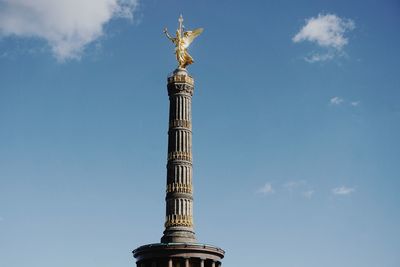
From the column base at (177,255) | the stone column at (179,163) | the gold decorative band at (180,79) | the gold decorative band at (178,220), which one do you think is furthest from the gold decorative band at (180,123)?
the column base at (177,255)

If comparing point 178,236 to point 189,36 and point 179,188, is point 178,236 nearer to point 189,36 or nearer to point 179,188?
point 179,188

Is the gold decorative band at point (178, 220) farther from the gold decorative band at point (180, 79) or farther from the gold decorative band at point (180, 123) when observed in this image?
the gold decorative band at point (180, 79)

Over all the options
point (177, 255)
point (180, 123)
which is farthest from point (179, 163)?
point (177, 255)

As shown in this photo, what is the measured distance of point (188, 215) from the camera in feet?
201

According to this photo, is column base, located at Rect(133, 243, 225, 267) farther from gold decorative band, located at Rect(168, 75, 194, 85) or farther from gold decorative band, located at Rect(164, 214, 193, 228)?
A: gold decorative band, located at Rect(168, 75, 194, 85)

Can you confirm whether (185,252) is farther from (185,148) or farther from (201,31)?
(201,31)

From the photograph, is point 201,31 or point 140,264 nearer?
point 140,264

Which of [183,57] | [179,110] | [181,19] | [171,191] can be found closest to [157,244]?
[171,191]

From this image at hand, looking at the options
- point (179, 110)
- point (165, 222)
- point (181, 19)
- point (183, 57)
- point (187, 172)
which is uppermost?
point (181, 19)

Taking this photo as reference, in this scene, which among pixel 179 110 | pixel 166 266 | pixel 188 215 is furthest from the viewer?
pixel 179 110

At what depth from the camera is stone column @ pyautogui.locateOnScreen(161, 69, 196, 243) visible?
198 ft

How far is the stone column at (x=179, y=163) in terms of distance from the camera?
60406 mm

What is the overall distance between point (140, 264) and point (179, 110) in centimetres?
1685

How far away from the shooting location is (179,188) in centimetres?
6188
